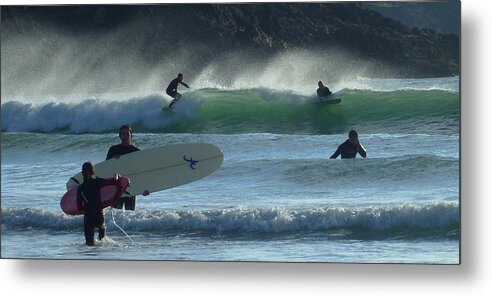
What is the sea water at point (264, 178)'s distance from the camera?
25.1 ft

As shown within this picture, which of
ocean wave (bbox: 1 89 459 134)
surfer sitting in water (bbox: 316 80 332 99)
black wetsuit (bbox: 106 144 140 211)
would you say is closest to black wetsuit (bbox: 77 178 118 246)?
black wetsuit (bbox: 106 144 140 211)

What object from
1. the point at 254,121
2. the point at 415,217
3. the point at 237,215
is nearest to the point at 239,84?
the point at 254,121

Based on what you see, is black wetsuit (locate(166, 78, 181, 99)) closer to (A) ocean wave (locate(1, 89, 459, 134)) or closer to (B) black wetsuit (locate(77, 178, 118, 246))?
(A) ocean wave (locate(1, 89, 459, 134))

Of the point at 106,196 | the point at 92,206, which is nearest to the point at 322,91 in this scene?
the point at 106,196

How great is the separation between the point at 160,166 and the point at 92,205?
470 millimetres

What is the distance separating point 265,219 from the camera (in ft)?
25.6

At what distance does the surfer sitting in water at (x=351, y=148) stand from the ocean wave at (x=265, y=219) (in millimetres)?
324

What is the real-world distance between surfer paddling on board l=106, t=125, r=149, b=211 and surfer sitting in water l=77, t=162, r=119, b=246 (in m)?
0.11

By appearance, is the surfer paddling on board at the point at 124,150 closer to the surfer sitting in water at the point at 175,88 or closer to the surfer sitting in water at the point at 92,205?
the surfer sitting in water at the point at 92,205

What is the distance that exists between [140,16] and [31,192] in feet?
4.14

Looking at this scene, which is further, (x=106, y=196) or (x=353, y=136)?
(x=106, y=196)

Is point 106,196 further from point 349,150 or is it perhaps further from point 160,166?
point 349,150

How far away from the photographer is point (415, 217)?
7652 mm

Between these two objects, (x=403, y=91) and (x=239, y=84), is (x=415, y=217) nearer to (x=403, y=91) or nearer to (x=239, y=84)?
(x=403, y=91)
